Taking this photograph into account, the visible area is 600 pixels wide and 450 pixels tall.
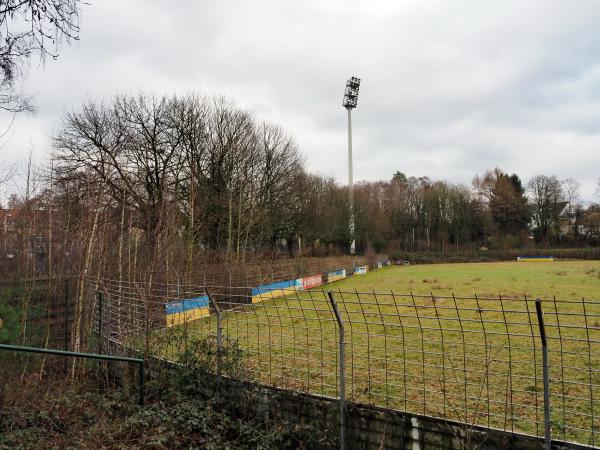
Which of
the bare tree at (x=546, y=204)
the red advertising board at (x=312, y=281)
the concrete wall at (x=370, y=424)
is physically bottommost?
the red advertising board at (x=312, y=281)

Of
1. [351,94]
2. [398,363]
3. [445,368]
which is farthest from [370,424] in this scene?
[351,94]

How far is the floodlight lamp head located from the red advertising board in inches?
1695

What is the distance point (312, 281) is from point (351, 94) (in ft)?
150

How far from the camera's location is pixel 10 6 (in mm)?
3572

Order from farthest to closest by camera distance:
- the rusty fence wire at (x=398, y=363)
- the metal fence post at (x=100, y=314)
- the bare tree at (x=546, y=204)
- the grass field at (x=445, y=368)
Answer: the bare tree at (x=546, y=204), the metal fence post at (x=100, y=314), the rusty fence wire at (x=398, y=363), the grass field at (x=445, y=368)

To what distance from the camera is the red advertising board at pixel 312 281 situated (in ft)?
73.0

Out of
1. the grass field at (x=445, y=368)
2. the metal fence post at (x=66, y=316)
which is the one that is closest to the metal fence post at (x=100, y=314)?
the metal fence post at (x=66, y=316)

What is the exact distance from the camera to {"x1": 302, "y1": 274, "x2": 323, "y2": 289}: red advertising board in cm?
2225

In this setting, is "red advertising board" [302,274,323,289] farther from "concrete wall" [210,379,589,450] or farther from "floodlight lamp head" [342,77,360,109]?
"floodlight lamp head" [342,77,360,109]

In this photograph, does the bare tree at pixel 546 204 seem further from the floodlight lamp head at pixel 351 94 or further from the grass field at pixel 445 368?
the grass field at pixel 445 368

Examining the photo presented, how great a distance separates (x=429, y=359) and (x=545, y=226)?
205 feet

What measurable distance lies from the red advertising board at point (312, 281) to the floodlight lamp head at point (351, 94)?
43.0 meters

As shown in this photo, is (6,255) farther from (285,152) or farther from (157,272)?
(285,152)

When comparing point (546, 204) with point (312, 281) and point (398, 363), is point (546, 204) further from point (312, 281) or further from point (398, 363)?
point (398, 363)
